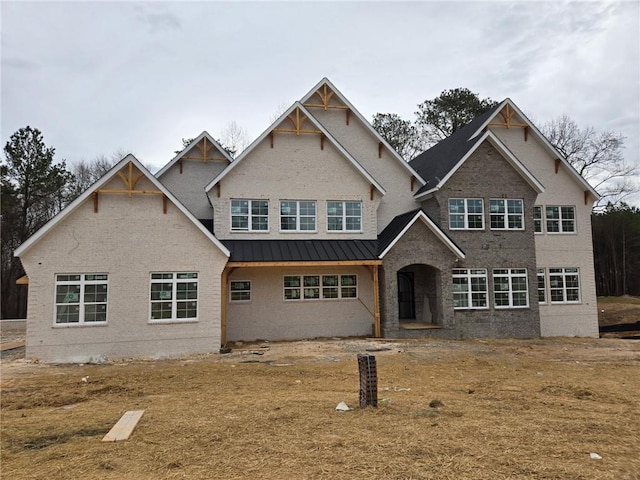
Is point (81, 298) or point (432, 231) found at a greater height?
point (432, 231)

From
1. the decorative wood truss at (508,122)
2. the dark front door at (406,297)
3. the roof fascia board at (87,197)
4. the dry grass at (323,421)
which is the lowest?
the dry grass at (323,421)

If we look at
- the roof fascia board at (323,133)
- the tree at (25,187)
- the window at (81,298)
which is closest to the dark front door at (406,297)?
the roof fascia board at (323,133)

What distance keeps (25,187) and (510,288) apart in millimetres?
31973

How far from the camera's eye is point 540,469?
511cm

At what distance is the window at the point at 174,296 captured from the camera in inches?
587

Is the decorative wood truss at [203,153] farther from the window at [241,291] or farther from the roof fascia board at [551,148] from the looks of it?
the roof fascia board at [551,148]

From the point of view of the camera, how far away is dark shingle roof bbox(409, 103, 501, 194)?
19.9 m

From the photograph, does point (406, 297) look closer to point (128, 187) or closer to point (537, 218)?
point (537, 218)

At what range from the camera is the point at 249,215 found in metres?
18.6

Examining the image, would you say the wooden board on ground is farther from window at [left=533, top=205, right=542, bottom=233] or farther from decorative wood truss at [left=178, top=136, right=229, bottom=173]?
window at [left=533, top=205, right=542, bottom=233]

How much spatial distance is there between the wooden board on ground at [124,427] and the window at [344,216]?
12.6 m

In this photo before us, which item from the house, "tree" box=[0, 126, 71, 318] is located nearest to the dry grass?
the house

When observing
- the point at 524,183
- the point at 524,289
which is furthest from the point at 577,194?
the point at 524,289

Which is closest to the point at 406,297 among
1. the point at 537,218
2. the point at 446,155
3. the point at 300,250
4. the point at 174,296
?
the point at 300,250
